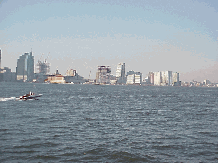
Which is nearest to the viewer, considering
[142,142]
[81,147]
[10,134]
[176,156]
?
[176,156]

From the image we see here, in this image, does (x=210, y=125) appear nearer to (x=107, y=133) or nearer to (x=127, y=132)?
(x=127, y=132)

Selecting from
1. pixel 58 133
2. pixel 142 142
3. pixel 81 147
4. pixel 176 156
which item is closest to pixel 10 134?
pixel 58 133

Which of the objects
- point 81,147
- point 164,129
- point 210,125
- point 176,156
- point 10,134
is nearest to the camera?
point 176,156

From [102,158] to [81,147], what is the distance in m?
3.40

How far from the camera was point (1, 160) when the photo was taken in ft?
56.7

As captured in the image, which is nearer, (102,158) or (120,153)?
(102,158)

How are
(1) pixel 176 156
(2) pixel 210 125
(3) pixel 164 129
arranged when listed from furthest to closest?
1. (2) pixel 210 125
2. (3) pixel 164 129
3. (1) pixel 176 156

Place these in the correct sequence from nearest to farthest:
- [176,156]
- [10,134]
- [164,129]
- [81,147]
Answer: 1. [176,156]
2. [81,147]
3. [10,134]
4. [164,129]

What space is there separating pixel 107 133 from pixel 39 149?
898cm

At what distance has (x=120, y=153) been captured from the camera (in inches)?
773

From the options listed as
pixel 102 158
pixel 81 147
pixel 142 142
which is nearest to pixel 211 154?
pixel 142 142

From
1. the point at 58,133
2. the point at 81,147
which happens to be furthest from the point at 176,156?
the point at 58,133

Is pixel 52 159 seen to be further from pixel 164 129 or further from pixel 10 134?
pixel 164 129

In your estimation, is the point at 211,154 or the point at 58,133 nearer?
the point at 211,154
